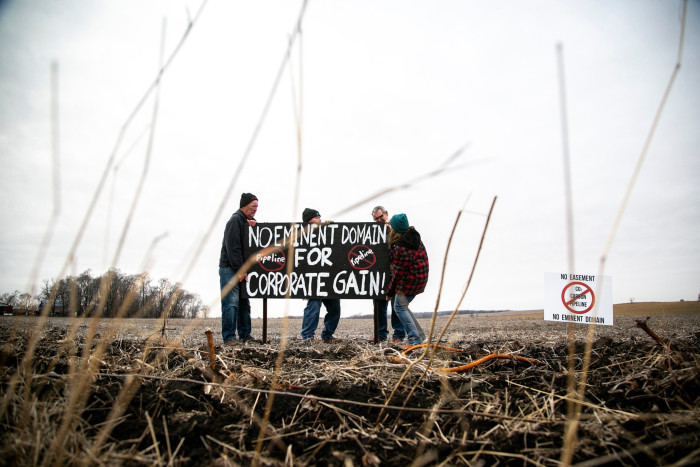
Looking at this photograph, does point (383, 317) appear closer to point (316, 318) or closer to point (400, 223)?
point (316, 318)

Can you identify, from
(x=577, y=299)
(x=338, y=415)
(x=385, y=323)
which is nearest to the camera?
(x=338, y=415)

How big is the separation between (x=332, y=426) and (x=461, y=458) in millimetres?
485

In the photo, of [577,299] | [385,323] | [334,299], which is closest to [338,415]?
[334,299]

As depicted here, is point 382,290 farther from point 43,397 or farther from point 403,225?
point 43,397

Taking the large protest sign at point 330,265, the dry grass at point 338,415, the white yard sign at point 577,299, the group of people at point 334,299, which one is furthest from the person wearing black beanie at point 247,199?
the white yard sign at point 577,299

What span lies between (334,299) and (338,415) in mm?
4091

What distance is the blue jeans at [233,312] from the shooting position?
5.28 meters

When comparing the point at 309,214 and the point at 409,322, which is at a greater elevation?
the point at 309,214

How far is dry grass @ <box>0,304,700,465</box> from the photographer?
1164 mm

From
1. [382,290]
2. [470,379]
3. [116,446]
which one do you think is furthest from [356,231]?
[116,446]

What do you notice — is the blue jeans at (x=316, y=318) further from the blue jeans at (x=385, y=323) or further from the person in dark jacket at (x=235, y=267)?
the person in dark jacket at (x=235, y=267)

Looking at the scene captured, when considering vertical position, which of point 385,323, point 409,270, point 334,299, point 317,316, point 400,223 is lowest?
point 385,323

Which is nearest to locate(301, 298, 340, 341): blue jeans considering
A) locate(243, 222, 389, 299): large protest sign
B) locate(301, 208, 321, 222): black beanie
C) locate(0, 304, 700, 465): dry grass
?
locate(243, 222, 389, 299): large protest sign

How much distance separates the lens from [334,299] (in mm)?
5523
